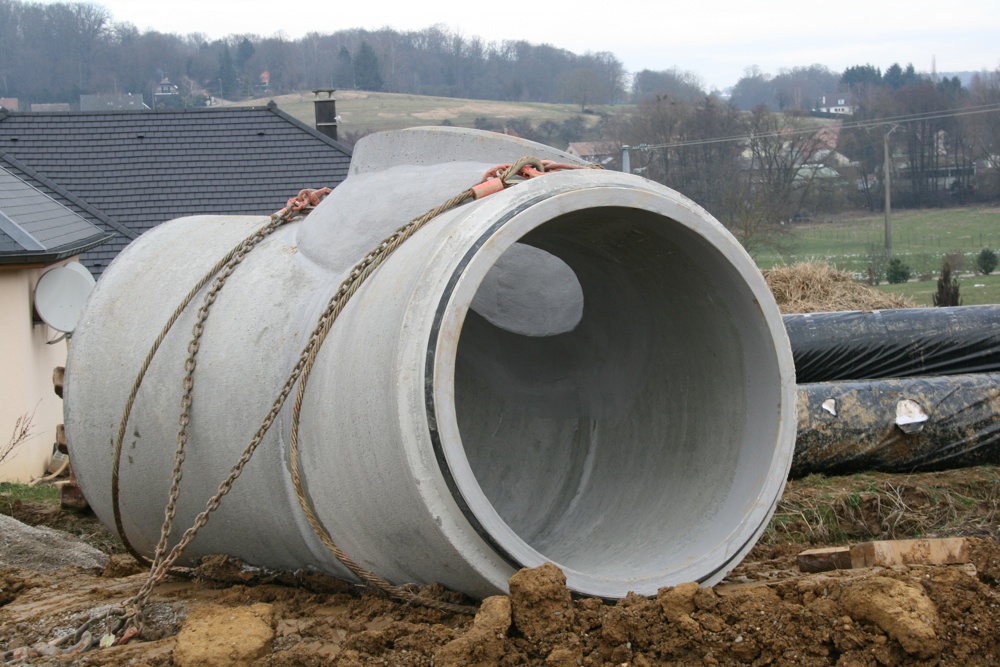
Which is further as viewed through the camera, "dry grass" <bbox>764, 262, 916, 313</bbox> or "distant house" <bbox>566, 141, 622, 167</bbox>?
"distant house" <bbox>566, 141, 622, 167</bbox>

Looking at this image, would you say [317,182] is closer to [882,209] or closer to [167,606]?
[167,606]

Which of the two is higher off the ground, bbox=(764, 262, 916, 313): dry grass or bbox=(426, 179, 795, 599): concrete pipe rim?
bbox=(426, 179, 795, 599): concrete pipe rim

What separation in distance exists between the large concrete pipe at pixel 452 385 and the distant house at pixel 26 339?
684 cm

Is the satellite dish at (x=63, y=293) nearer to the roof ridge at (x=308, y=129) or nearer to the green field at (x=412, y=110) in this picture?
the roof ridge at (x=308, y=129)

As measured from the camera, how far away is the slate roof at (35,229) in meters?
10.4

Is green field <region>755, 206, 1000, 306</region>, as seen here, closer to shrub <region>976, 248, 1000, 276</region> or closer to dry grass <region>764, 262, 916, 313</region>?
shrub <region>976, 248, 1000, 276</region>

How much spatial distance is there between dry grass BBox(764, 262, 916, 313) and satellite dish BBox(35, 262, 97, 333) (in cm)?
768

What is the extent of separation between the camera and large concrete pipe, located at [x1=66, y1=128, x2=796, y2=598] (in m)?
3.03

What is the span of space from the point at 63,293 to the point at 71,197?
17.5ft

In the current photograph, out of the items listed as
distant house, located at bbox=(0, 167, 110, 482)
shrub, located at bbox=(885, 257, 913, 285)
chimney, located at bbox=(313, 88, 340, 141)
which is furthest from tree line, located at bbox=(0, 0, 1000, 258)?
distant house, located at bbox=(0, 167, 110, 482)

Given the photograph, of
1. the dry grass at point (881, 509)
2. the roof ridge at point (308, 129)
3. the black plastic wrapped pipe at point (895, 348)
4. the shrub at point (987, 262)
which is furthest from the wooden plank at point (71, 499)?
the shrub at point (987, 262)

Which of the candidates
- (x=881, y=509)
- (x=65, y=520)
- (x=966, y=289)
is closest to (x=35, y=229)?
(x=65, y=520)

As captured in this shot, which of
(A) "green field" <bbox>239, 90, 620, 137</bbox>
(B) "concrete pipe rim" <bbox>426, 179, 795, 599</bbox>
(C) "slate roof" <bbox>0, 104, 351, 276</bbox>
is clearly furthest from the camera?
(A) "green field" <bbox>239, 90, 620, 137</bbox>

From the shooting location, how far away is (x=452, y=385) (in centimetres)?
299
